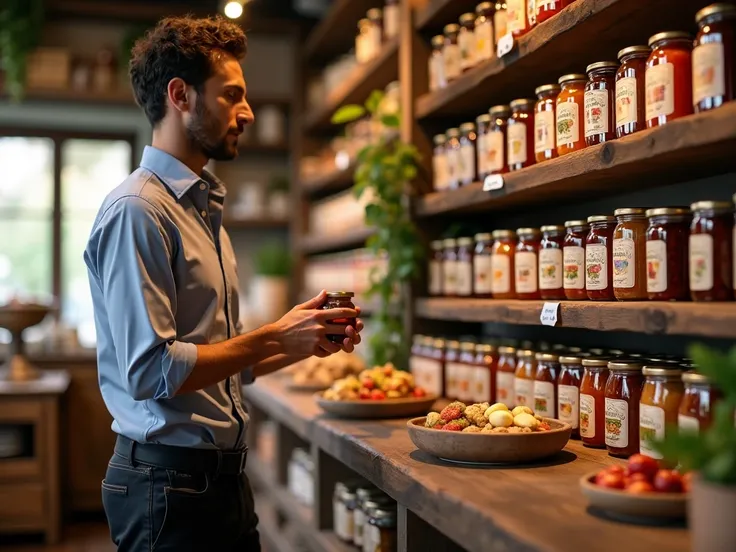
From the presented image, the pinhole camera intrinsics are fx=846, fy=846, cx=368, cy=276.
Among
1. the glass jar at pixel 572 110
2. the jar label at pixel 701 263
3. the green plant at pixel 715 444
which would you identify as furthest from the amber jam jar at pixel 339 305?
A: the green plant at pixel 715 444

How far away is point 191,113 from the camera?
80.9 inches

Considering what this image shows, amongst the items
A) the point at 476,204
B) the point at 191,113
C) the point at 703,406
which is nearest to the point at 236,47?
the point at 191,113

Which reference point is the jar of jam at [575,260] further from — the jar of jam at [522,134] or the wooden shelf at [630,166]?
the jar of jam at [522,134]

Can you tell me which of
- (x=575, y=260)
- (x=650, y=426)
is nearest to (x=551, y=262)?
(x=575, y=260)

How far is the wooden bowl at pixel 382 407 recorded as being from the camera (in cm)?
245

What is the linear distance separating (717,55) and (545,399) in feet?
3.25

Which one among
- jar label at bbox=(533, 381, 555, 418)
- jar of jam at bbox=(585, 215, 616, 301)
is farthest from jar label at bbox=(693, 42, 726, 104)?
jar label at bbox=(533, 381, 555, 418)

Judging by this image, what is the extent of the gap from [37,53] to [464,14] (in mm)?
3295

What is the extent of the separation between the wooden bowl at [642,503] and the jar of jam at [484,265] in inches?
46.4

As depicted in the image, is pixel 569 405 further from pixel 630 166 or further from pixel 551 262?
pixel 630 166

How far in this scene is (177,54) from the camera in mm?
2033

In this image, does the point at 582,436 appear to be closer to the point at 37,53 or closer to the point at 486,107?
the point at 486,107

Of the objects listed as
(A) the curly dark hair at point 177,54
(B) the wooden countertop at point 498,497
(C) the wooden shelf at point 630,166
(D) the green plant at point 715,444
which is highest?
(A) the curly dark hair at point 177,54

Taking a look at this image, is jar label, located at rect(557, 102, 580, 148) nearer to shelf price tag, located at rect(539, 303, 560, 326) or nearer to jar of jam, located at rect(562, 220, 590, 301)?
jar of jam, located at rect(562, 220, 590, 301)
